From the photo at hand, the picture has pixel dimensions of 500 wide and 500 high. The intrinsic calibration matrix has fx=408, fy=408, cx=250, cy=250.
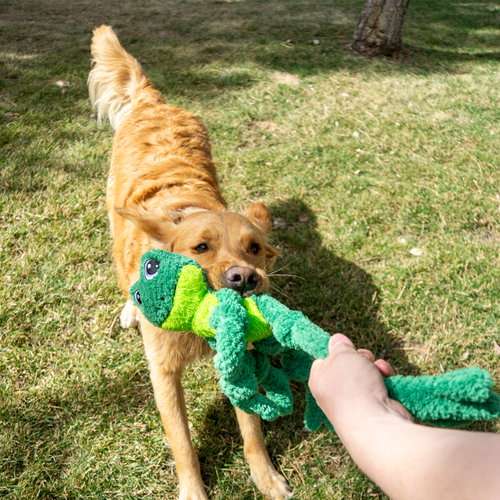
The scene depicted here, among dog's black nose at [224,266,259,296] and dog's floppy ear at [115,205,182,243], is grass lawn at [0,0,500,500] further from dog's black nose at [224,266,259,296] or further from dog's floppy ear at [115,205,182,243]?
dog's black nose at [224,266,259,296]

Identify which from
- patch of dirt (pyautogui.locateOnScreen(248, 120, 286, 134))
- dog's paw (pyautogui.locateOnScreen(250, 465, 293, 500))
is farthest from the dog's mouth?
patch of dirt (pyautogui.locateOnScreen(248, 120, 286, 134))

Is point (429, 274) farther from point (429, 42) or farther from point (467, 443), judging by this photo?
point (429, 42)

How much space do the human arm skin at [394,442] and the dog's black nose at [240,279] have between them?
712 mm

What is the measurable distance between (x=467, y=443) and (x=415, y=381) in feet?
1.00

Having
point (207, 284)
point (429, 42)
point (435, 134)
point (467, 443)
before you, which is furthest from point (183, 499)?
point (429, 42)

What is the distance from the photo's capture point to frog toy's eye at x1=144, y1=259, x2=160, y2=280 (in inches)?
72.4

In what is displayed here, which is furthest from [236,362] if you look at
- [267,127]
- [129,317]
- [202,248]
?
[267,127]

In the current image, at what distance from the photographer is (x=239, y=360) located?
5.02 feet

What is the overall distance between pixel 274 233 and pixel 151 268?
2.78m

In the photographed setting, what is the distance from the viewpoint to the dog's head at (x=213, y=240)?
209 centimetres

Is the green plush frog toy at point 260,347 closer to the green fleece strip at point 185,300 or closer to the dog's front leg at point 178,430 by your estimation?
the green fleece strip at point 185,300

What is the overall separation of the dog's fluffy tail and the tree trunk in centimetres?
558

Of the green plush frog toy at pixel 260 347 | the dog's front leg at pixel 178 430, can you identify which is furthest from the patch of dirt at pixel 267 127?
the green plush frog toy at pixel 260 347

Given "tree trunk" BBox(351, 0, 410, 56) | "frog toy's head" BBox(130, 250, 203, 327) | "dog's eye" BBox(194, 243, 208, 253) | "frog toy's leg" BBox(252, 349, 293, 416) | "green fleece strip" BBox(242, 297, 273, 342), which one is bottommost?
"frog toy's leg" BBox(252, 349, 293, 416)
